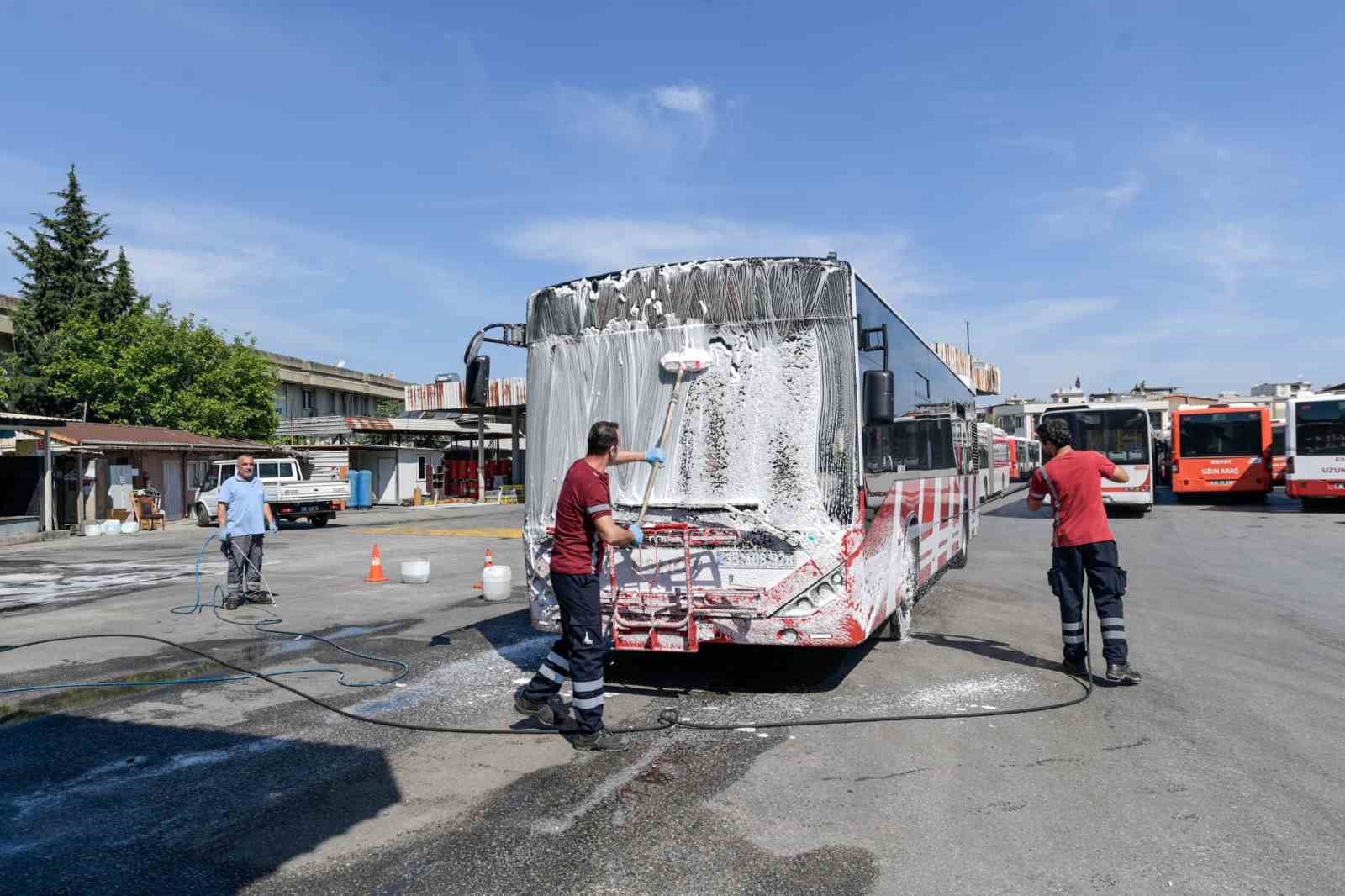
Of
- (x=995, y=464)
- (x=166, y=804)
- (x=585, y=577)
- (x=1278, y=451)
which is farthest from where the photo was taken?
(x=1278, y=451)

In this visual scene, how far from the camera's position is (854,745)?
5.32m

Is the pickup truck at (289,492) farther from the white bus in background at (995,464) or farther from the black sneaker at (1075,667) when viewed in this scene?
the black sneaker at (1075,667)

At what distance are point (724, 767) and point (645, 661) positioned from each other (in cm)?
271

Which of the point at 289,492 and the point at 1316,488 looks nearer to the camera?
the point at 1316,488

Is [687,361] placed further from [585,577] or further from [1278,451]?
[1278,451]

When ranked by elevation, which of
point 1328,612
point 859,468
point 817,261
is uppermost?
point 817,261

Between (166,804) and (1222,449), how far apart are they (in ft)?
96.7

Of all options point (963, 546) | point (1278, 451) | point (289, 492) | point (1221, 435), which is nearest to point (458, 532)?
point (289, 492)

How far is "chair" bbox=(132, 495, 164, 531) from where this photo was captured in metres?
29.4

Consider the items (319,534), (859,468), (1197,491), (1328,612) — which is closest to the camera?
(859,468)

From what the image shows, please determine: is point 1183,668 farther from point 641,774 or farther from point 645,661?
point 641,774

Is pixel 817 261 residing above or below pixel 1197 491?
above

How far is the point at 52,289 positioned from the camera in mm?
39250

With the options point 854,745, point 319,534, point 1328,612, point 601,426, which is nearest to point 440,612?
point 601,426
